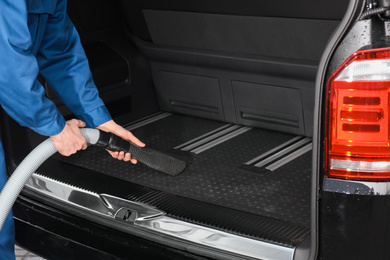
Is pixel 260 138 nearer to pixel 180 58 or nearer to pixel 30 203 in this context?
pixel 180 58

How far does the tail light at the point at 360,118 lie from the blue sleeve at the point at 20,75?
88 cm

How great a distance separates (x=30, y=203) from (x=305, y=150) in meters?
1.32

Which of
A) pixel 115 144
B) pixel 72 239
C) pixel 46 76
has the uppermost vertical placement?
pixel 46 76

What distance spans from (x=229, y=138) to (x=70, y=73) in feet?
3.95

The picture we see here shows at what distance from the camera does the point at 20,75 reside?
1795 millimetres

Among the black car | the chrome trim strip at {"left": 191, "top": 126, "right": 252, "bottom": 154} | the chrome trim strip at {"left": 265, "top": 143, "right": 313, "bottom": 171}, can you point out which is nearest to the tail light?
the black car

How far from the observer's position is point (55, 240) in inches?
92.5

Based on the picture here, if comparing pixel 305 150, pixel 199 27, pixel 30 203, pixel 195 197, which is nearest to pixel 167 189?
pixel 195 197

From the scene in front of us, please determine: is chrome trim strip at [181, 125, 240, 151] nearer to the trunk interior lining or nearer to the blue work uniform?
the trunk interior lining

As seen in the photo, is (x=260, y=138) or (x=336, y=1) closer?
(x=336, y=1)

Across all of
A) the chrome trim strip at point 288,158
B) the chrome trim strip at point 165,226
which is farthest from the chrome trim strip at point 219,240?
the chrome trim strip at point 288,158

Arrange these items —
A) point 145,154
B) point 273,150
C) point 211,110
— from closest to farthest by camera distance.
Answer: point 145,154 → point 273,150 → point 211,110

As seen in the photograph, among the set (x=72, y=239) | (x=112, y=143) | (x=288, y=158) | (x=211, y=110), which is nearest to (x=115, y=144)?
(x=112, y=143)

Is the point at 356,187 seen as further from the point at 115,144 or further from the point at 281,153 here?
the point at 281,153
